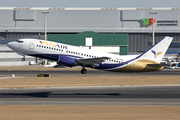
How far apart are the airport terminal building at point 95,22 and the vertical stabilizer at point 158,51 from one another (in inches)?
4208

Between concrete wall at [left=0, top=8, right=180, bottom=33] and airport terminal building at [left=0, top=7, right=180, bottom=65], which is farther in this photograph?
airport terminal building at [left=0, top=7, right=180, bottom=65]

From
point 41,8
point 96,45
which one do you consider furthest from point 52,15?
point 96,45

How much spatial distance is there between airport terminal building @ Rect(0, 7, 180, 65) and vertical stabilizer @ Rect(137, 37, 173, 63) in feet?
351

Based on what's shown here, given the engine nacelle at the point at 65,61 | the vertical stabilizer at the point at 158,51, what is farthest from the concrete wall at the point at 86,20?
the engine nacelle at the point at 65,61

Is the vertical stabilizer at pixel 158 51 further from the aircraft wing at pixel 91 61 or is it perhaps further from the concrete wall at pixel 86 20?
the concrete wall at pixel 86 20

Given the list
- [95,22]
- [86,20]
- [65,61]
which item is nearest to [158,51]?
[65,61]

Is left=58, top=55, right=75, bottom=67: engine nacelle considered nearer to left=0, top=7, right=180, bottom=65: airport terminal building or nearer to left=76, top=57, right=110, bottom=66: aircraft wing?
left=76, top=57, right=110, bottom=66: aircraft wing

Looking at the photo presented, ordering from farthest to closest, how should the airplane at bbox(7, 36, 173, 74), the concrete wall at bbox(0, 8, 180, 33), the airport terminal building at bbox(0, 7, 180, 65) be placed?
the airport terminal building at bbox(0, 7, 180, 65), the concrete wall at bbox(0, 8, 180, 33), the airplane at bbox(7, 36, 173, 74)

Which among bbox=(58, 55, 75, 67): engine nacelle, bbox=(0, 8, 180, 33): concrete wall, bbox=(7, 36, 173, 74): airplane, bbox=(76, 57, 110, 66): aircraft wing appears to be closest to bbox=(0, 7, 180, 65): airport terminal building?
bbox=(0, 8, 180, 33): concrete wall

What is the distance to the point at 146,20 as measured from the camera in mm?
164375

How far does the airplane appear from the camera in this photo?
4991cm

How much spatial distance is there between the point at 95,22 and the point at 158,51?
11479cm

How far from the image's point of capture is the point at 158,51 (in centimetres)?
5212

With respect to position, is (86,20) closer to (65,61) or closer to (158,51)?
(158,51)
